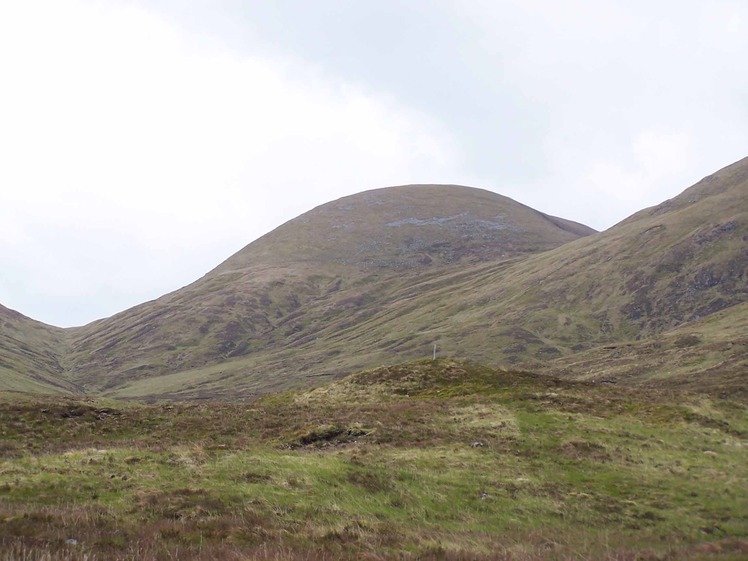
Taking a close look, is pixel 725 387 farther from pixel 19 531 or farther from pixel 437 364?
pixel 19 531

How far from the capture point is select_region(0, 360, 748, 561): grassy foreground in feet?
53.1

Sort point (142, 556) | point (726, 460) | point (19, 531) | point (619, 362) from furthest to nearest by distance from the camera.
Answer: point (619, 362) → point (726, 460) → point (19, 531) → point (142, 556)

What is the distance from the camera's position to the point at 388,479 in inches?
1013

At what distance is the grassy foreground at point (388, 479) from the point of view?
16.2 metres

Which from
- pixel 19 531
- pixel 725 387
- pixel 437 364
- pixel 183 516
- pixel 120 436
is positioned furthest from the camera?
pixel 725 387

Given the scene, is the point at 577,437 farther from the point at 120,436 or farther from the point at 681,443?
the point at 120,436

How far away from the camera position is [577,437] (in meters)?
35.2

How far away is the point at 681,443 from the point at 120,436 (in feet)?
105

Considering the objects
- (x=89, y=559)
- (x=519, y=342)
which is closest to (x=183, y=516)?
(x=89, y=559)

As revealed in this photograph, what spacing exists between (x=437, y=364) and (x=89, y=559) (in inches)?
1783

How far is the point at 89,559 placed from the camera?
12.4 metres

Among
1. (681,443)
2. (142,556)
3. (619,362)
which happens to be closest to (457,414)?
(681,443)

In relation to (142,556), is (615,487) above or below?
below

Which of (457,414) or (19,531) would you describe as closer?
(19,531)
